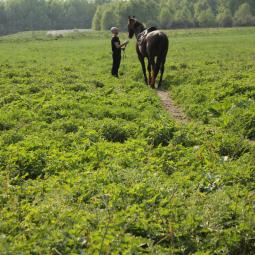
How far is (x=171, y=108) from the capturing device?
13.8m

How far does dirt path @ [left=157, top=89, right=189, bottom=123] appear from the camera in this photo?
40.6 feet

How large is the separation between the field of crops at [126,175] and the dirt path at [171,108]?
318 mm

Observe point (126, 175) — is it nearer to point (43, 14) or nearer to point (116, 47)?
point (116, 47)

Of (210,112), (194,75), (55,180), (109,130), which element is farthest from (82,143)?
(194,75)

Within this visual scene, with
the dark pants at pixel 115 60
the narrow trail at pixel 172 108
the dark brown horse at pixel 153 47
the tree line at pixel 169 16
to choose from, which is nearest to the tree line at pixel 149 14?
the tree line at pixel 169 16

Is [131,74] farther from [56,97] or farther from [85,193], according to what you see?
[85,193]

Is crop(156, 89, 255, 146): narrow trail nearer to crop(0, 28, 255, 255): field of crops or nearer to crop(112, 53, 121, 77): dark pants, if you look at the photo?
crop(0, 28, 255, 255): field of crops

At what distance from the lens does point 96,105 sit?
40.5ft

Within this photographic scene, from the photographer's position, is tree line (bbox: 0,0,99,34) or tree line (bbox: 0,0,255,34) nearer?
tree line (bbox: 0,0,255,34)

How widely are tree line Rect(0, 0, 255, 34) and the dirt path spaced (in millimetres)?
116943

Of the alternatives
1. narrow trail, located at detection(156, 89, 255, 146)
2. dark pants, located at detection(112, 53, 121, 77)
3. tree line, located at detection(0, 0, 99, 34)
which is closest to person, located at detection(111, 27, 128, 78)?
dark pants, located at detection(112, 53, 121, 77)

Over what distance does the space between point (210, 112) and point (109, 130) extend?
3.61 metres

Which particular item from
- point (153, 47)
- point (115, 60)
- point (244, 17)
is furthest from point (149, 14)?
point (153, 47)

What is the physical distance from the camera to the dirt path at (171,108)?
→ 12.4 m
